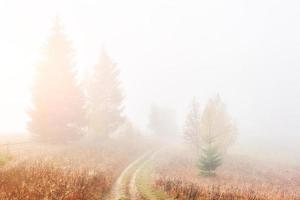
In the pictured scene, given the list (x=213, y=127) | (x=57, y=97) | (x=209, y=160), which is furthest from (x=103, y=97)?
(x=209, y=160)

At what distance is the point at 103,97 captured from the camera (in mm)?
56438

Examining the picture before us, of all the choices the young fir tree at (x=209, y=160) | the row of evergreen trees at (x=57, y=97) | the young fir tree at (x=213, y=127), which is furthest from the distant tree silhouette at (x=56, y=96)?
the young fir tree at (x=213, y=127)

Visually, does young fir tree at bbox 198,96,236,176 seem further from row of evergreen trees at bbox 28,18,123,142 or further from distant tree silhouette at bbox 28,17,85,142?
distant tree silhouette at bbox 28,17,85,142

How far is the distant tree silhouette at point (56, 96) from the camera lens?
41531 millimetres

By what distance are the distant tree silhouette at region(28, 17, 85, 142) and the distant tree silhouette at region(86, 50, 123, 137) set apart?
11.0m

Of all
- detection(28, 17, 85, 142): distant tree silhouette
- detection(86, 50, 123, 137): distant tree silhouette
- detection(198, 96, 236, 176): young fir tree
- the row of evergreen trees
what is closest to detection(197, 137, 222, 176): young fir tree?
detection(198, 96, 236, 176): young fir tree

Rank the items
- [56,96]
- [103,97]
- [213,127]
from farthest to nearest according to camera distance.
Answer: [213,127] < [103,97] < [56,96]

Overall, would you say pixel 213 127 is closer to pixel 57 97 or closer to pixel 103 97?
pixel 103 97

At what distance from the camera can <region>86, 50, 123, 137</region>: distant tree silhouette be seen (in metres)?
55.7

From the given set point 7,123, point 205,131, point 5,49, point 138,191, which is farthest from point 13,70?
point 138,191

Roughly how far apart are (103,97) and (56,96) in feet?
46.9

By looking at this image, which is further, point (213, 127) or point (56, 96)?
point (213, 127)

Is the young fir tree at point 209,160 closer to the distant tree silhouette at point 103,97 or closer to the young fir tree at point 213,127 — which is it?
the young fir tree at point 213,127

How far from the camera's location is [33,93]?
4250 cm
